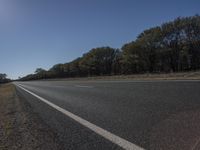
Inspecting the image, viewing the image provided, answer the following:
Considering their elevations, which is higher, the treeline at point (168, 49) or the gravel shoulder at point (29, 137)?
the treeline at point (168, 49)

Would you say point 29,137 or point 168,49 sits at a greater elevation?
point 168,49

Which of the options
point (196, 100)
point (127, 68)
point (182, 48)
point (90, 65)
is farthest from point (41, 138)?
point (90, 65)

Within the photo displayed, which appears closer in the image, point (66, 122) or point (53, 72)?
point (66, 122)

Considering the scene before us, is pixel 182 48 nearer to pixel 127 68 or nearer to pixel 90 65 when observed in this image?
pixel 127 68

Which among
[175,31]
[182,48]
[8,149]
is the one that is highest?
[175,31]

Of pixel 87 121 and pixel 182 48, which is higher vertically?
pixel 182 48

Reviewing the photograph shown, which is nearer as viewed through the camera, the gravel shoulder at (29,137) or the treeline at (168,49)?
the gravel shoulder at (29,137)

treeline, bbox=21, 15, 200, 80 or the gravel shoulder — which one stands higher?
treeline, bbox=21, 15, 200, 80

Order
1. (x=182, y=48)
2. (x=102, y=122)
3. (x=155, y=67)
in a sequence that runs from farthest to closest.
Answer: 1. (x=155, y=67)
2. (x=182, y=48)
3. (x=102, y=122)

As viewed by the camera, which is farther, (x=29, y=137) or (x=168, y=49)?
(x=168, y=49)

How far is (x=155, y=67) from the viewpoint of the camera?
79375mm

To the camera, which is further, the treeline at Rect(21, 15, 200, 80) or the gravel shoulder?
the treeline at Rect(21, 15, 200, 80)

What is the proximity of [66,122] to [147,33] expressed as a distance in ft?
256

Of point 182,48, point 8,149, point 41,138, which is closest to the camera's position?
point 8,149
